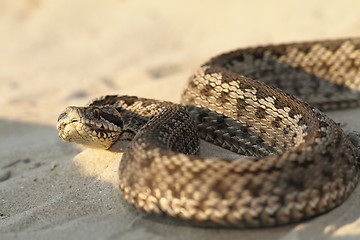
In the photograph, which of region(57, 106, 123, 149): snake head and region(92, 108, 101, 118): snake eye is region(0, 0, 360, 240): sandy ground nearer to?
region(57, 106, 123, 149): snake head

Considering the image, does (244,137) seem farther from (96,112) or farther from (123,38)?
(123,38)

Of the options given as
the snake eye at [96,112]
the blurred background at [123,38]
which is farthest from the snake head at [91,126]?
the blurred background at [123,38]

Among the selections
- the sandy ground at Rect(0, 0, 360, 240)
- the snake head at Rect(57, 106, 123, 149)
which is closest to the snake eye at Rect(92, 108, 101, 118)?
the snake head at Rect(57, 106, 123, 149)

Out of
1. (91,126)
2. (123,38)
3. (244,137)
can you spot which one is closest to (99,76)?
(123,38)

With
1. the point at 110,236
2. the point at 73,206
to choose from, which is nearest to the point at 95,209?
the point at 73,206

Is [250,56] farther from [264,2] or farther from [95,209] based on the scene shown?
[264,2]

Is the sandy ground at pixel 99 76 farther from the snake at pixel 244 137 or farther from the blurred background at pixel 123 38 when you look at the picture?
the snake at pixel 244 137
